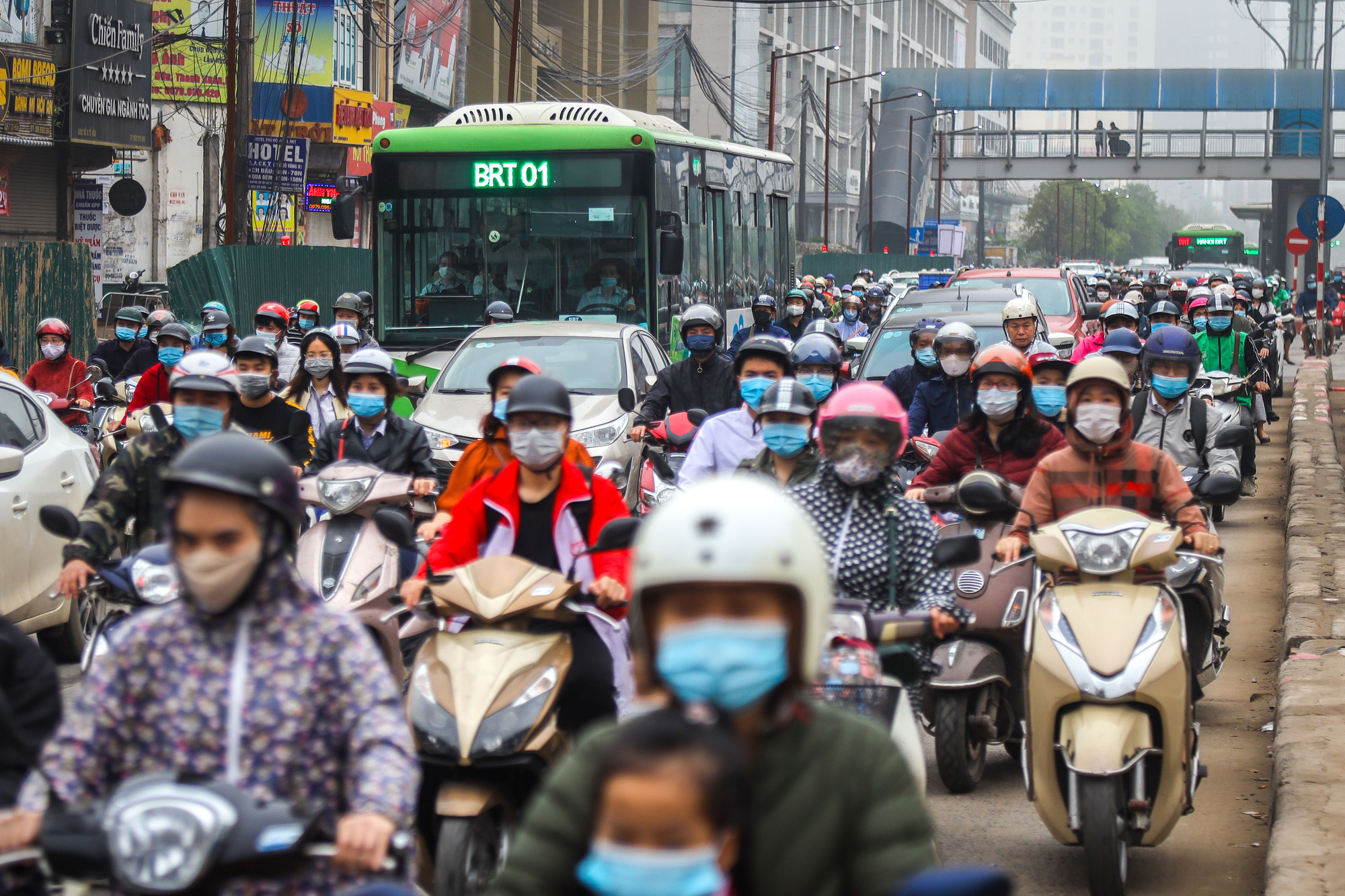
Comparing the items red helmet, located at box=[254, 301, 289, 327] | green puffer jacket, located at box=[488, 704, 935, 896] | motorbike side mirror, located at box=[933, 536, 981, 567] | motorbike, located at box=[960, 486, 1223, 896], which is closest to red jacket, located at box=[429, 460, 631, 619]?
motorbike side mirror, located at box=[933, 536, 981, 567]

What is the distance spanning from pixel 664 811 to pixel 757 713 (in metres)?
0.36

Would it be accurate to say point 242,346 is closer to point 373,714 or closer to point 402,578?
point 402,578

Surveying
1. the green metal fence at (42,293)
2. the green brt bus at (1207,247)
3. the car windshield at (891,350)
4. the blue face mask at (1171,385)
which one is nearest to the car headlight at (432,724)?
the blue face mask at (1171,385)

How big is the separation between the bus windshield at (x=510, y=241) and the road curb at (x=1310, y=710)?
20.3 feet

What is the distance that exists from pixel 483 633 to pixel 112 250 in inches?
1291

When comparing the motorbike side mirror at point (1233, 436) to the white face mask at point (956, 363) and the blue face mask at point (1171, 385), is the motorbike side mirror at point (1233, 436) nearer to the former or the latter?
the blue face mask at point (1171, 385)

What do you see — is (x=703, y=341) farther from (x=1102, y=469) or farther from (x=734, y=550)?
(x=734, y=550)

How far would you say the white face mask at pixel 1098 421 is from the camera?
6.19 metres

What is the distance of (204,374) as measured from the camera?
6.42 m

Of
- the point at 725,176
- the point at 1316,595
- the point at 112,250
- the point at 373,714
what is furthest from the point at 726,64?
the point at 373,714

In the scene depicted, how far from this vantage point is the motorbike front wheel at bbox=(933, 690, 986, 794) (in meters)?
6.79

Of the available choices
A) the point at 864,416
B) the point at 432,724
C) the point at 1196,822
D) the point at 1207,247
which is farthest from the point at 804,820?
the point at 1207,247

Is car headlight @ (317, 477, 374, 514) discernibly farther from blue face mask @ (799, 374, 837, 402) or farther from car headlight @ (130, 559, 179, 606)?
blue face mask @ (799, 374, 837, 402)

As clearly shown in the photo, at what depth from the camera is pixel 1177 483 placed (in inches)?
246
